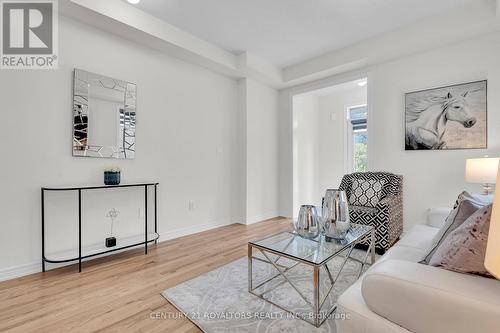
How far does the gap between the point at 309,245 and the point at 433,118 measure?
2576mm

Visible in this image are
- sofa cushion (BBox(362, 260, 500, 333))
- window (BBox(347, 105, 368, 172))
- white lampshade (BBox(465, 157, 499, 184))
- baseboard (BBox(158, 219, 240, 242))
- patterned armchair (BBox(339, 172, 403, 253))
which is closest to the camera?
sofa cushion (BBox(362, 260, 500, 333))

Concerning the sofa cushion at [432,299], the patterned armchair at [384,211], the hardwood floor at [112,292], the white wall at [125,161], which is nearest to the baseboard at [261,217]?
the white wall at [125,161]

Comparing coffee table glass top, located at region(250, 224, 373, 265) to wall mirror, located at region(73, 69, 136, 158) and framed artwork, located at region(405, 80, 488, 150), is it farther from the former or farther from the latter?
wall mirror, located at region(73, 69, 136, 158)

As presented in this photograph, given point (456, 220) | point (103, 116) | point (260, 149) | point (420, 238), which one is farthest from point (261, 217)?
point (456, 220)

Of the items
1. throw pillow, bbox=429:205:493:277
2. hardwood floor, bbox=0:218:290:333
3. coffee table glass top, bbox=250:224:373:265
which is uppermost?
throw pillow, bbox=429:205:493:277

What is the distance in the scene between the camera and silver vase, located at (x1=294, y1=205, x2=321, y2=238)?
6.26 feet

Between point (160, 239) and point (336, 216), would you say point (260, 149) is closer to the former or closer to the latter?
point (160, 239)

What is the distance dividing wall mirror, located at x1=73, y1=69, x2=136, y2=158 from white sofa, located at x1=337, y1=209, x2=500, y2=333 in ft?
8.88

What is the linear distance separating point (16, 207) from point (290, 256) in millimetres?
2430

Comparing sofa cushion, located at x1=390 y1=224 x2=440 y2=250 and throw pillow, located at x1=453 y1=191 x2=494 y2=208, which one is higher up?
throw pillow, located at x1=453 y1=191 x2=494 y2=208

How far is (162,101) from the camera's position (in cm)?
325

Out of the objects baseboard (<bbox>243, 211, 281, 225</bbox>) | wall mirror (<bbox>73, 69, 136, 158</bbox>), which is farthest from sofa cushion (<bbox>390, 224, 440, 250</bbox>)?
wall mirror (<bbox>73, 69, 136, 158</bbox>)

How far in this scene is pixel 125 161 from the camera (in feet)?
9.57

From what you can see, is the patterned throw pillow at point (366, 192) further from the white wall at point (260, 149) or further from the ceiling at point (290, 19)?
the ceiling at point (290, 19)
